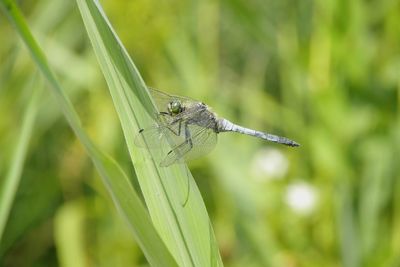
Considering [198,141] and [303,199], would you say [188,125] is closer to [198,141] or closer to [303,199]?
[198,141]

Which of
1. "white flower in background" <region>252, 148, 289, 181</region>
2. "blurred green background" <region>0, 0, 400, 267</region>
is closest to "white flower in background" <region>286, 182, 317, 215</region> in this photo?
"blurred green background" <region>0, 0, 400, 267</region>

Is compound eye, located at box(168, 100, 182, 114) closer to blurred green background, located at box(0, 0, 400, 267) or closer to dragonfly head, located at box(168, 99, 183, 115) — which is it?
dragonfly head, located at box(168, 99, 183, 115)

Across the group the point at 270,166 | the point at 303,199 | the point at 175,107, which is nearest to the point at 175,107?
the point at 175,107

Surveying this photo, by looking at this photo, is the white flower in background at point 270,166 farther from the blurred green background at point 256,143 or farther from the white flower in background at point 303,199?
the white flower in background at point 303,199

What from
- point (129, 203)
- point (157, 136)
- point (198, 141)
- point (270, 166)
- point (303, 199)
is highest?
point (270, 166)

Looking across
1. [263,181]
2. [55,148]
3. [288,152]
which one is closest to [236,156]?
[263,181]

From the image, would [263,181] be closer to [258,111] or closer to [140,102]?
[258,111]

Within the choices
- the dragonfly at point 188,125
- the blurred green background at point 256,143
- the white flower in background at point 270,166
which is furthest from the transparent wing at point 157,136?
the white flower in background at point 270,166
